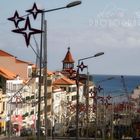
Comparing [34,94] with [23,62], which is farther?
[23,62]

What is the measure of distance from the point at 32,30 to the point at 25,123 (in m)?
83.4

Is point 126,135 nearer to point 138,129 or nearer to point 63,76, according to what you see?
point 138,129

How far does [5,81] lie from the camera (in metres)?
97.1

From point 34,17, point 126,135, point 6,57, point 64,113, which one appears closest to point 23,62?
point 6,57

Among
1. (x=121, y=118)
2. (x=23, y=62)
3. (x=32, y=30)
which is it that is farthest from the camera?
(x=23, y=62)

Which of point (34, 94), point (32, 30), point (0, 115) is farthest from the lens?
point (34, 94)

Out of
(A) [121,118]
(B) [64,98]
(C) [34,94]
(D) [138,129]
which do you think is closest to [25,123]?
(C) [34,94]

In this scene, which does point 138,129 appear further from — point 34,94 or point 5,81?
point 34,94

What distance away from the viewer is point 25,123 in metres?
104

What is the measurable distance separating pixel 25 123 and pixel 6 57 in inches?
654

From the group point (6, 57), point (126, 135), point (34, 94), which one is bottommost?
point (126, 135)

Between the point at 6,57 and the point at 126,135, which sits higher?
the point at 6,57

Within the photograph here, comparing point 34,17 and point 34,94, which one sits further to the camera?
point 34,94

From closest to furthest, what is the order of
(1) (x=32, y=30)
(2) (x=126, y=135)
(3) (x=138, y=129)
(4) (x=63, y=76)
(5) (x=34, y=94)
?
(1) (x=32, y=30) → (3) (x=138, y=129) → (2) (x=126, y=135) → (5) (x=34, y=94) → (4) (x=63, y=76)
